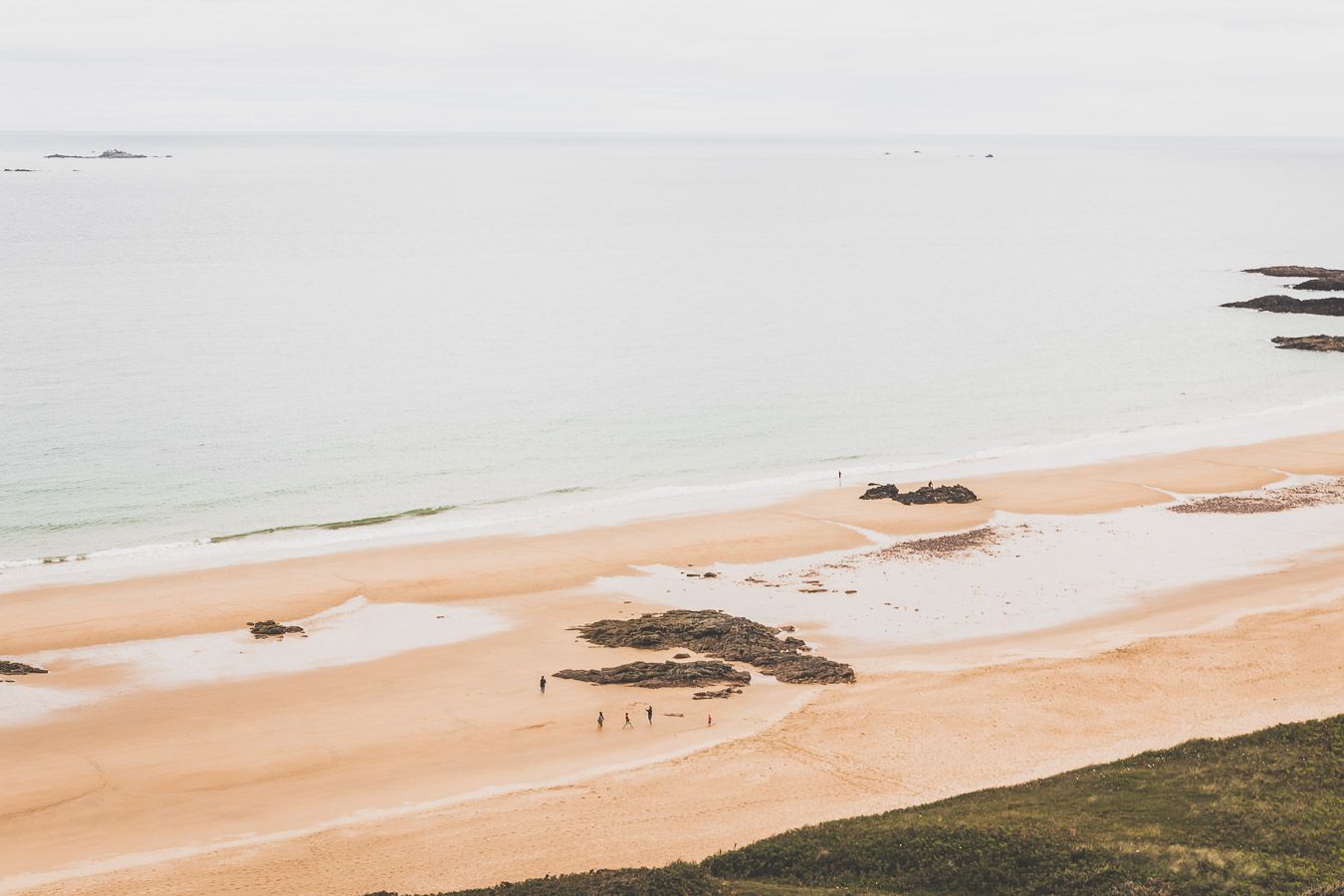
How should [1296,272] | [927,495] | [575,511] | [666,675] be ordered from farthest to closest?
[1296,272] → [575,511] → [927,495] → [666,675]

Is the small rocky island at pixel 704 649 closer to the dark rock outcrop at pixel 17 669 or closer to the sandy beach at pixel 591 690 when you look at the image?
the sandy beach at pixel 591 690

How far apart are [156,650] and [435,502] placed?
17.9 metres

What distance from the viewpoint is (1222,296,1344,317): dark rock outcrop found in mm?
101812

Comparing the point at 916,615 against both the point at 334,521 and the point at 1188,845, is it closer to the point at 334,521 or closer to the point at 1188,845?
the point at 1188,845

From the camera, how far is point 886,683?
34.2 m

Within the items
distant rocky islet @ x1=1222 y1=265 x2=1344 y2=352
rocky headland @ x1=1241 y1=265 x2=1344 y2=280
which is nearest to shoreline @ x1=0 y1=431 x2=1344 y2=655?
distant rocky islet @ x1=1222 y1=265 x2=1344 y2=352

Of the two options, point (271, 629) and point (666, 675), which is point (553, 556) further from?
point (666, 675)

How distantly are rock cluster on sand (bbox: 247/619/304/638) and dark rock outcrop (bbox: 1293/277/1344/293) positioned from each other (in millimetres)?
100790

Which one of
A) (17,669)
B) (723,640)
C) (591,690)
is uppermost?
(17,669)

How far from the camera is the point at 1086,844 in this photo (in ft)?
74.8

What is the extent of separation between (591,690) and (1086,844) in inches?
577

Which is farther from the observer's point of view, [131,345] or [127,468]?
[131,345]

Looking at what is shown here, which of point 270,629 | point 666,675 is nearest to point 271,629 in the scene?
point 270,629

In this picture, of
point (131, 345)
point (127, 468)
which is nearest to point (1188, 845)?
point (127, 468)
